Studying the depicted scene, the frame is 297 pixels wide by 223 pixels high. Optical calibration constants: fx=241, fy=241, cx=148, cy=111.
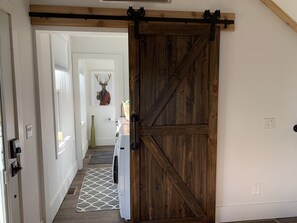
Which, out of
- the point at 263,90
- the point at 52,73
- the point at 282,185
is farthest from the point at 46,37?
the point at 282,185

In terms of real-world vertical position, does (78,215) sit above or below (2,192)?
below

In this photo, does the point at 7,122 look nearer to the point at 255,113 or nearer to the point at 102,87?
the point at 255,113

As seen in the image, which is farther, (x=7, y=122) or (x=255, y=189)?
Answer: (x=255, y=189)

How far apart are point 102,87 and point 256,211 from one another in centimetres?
471

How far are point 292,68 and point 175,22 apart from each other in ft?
4.70

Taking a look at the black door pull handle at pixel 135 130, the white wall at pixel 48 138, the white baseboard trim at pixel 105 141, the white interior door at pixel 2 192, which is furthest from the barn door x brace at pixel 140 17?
the white baseboard trim at pixel 105 141

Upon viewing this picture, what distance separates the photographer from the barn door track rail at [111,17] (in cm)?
227

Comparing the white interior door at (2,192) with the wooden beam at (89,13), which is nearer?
the white interior door at (2,192)

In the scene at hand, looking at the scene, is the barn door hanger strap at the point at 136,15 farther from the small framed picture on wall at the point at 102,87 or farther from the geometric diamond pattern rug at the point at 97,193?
the small framed picture on wall at the point at 102,87

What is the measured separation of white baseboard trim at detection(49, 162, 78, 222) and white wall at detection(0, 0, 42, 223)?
373 mm

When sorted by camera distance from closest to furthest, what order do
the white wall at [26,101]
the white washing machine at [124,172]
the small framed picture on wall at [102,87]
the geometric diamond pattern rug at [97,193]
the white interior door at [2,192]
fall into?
the white interior door at [2,192] → the white wall at [26,101] → the white washing machine at [124,172] → the geometric diamond pattern rug at [97,193] → the small framed picture on wall at [102,87]

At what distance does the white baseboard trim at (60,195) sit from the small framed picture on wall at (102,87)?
258 cm

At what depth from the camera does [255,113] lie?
268 centimetres

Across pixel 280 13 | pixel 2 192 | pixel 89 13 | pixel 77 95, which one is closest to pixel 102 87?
pixel 77 95
